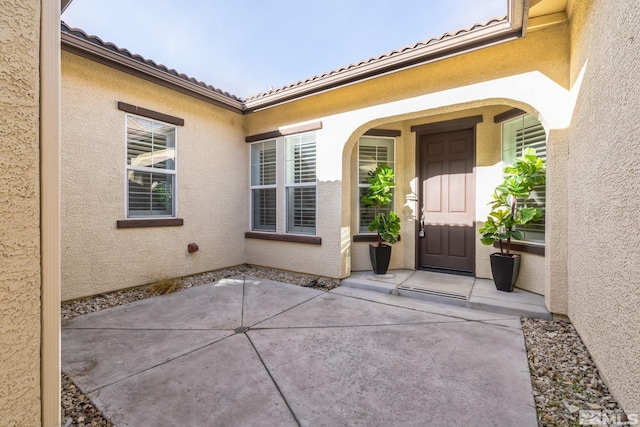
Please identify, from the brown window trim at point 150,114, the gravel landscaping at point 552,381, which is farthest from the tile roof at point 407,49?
the gravel landscaping at point 552,381

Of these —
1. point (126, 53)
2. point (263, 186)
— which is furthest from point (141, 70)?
point (263, 186)

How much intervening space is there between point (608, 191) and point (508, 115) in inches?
120

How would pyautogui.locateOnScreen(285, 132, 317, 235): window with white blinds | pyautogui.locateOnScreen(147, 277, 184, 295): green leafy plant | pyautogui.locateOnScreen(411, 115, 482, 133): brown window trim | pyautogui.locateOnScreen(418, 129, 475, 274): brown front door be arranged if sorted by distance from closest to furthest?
1. pyautogui.locateOnScreen(147, 277, 184, 295): green leafy plant
2. pyautogui.locateOnScreen(411, 115, 482, 133): brown window trim
3. pyautogui.locateOnScreen(418, 129, 475, 274): brown front door
4. pyautogui.locateOnScreen(285, 132, 317, 235): window with white blinds

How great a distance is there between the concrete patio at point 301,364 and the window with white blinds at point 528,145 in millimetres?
1684

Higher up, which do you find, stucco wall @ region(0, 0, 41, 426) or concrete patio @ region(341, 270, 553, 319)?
stucco wall @ region(0, 0, 41, 426)

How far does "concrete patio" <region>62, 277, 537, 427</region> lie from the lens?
2.06m

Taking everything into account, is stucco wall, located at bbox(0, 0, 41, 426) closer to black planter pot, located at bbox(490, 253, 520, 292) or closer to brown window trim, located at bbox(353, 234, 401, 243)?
brown window trim, located at bbox(353, 234, 401, 243)

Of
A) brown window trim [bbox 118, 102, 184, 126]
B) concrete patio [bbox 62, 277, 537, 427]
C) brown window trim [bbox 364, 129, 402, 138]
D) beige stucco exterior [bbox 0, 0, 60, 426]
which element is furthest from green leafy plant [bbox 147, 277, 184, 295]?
brown window trim [bbox 364, 129, 402, 138]

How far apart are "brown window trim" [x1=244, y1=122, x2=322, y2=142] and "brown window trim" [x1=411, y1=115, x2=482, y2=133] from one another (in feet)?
6.88

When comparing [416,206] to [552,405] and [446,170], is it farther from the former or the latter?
[552,405]

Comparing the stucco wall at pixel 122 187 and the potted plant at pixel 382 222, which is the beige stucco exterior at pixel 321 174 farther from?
the potted plant at pixel 382 222

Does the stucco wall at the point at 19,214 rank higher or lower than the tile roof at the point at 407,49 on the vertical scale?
lower

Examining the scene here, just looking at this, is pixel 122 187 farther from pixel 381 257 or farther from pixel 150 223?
pixel 381 257

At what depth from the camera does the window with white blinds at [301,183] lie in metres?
5.82
